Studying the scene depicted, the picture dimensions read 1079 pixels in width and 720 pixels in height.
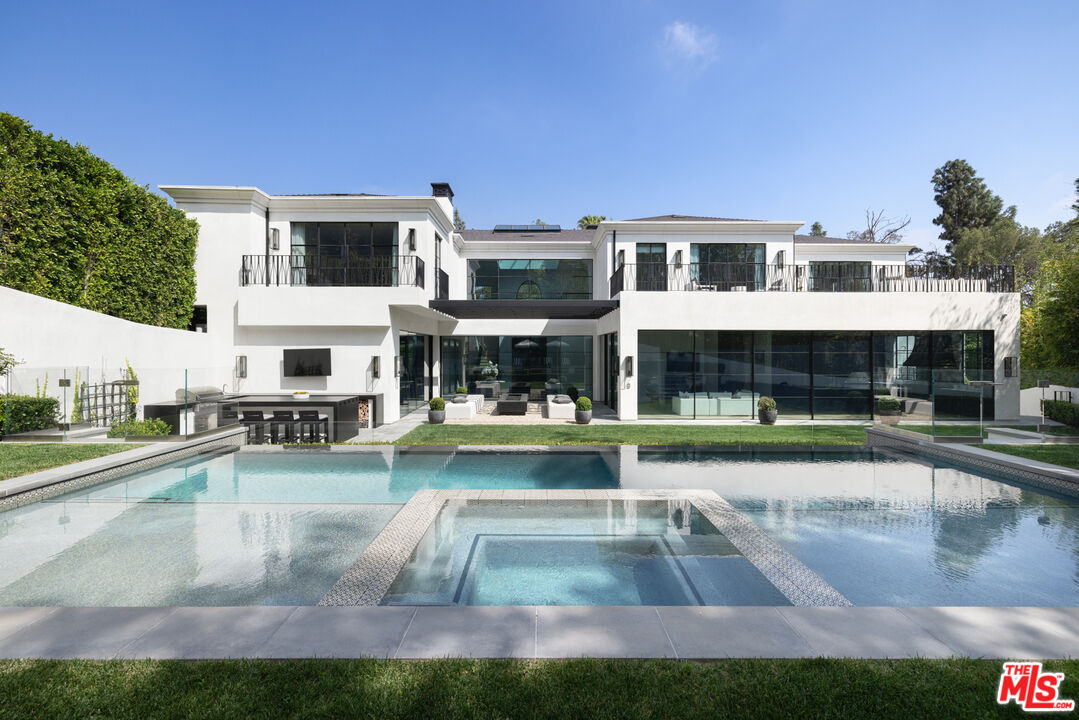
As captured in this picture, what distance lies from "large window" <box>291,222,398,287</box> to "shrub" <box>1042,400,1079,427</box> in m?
19.6

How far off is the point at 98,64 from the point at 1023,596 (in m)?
25.9

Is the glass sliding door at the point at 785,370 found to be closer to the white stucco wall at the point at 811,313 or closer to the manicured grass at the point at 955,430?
the white stucco wall at the point at 811,313

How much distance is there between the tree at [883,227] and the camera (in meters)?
42.0

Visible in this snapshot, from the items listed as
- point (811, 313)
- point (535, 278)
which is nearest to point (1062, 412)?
point (811, 313)

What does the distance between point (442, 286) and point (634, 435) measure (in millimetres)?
9905

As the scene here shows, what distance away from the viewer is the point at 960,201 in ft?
145

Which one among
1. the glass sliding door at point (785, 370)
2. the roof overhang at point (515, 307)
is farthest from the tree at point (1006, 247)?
the roof overhang at point (515, 307)

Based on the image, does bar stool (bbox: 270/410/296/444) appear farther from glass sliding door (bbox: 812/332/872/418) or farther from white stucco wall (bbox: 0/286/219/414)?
glass sliding door (bbox: 812/332/872/418)

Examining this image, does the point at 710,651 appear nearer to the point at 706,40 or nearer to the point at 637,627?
the point at 637,627

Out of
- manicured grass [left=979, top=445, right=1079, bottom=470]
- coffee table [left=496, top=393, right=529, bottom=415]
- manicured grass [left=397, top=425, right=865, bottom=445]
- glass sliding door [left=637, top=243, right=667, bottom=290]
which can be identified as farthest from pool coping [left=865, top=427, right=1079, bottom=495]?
coffee table [left=496, top=393, right=529, bottom=415]

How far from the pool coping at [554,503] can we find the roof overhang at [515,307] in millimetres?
9759

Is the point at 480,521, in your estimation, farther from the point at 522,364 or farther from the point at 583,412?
the point at 522,364

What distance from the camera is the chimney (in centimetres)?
2181

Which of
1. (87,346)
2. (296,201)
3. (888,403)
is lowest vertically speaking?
(888,403)
